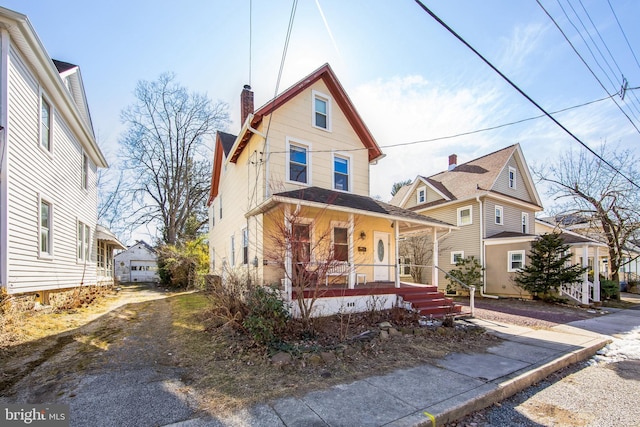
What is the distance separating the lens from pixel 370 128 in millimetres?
12539

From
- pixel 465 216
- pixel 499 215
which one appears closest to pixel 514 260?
pixel 499 215

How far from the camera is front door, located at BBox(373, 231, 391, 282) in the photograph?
1208cm

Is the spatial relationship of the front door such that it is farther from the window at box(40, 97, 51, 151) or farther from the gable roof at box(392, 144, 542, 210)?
the window at box(40, 97, 51, 151)

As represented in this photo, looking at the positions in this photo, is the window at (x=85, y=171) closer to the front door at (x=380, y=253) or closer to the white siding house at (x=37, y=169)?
the white siding house at (x=37, y=169)

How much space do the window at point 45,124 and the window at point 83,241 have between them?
4.28m

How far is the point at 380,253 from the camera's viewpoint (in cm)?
1222

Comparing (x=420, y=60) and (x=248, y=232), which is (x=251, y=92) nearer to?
(x=248, y=232)

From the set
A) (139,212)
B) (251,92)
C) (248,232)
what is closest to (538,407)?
(248,232)

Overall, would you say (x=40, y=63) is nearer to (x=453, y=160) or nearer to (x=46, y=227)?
(x=46, y=227)

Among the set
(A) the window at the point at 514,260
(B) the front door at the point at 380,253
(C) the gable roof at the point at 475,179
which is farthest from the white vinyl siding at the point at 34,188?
(A) the window at the point at 514,260

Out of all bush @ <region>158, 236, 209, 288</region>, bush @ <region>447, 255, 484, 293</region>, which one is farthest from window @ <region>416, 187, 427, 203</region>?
bush @ <region>158, 236, 209, 288</region>

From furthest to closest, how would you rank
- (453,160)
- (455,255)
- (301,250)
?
(453,160)
(455,255)
(301,250)

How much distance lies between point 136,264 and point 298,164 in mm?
31992

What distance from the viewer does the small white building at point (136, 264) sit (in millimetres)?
34156
